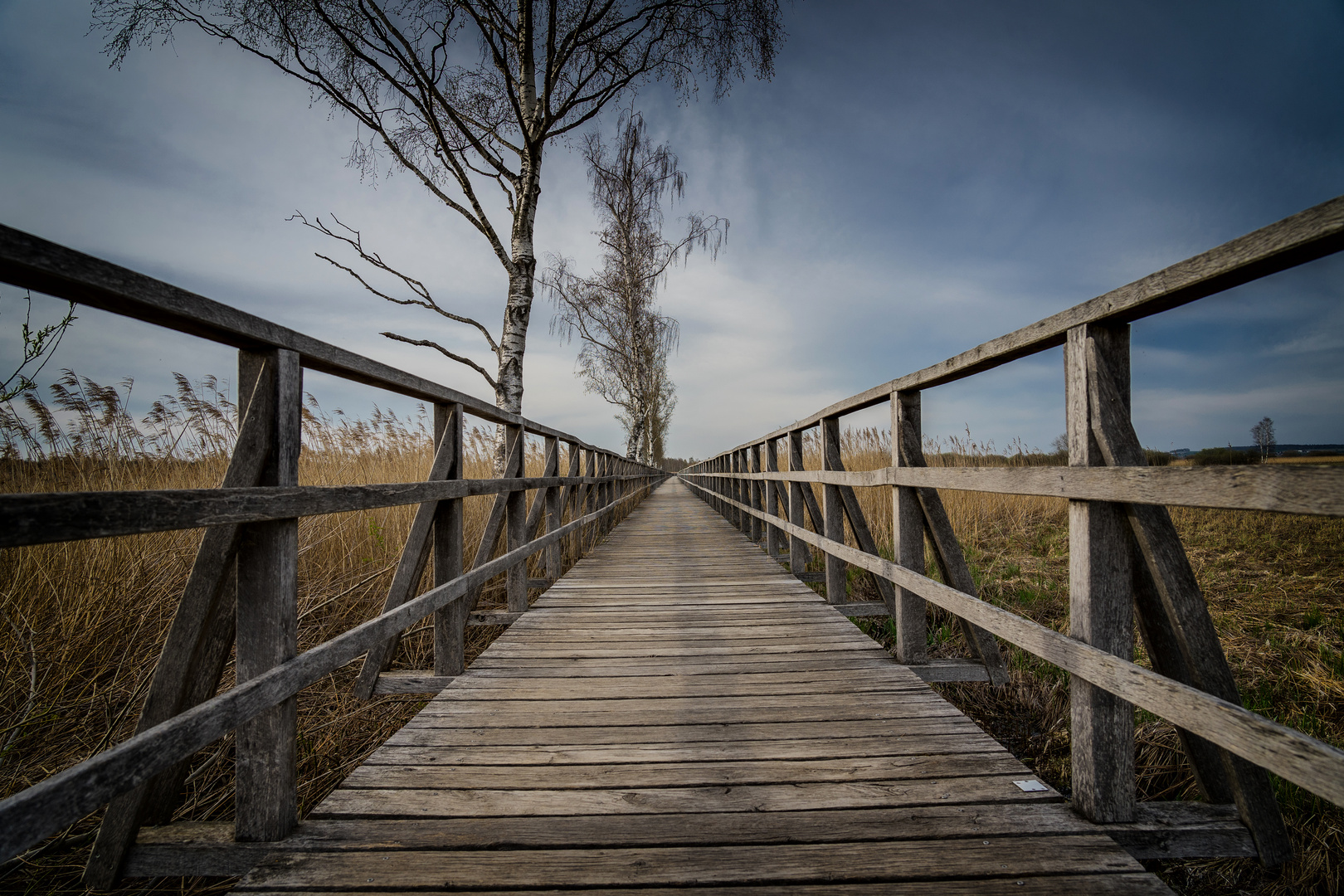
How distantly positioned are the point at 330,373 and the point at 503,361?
3965 mm

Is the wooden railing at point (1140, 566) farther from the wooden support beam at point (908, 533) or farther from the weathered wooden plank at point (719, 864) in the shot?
the wooden support beam at point (908, 533)

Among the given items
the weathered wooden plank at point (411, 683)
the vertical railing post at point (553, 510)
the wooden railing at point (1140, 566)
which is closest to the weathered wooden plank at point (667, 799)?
the wooden railing at point (1140, 566)

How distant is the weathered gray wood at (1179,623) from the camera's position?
1.24m

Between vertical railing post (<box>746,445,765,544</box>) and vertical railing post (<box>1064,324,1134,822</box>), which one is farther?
vertical railing post (<box>746,445,765,544</box>)

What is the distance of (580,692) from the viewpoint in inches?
84.1

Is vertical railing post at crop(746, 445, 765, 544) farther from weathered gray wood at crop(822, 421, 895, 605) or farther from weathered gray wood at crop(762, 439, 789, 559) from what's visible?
weathered gray wood at crop(822, 421, 895, 605)

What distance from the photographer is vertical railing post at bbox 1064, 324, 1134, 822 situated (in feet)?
4.30

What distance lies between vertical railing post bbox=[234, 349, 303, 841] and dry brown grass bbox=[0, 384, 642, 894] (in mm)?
423

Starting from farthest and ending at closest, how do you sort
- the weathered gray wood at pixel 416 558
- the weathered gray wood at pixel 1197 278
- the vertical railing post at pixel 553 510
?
1. the vertical railing post at pixel 553 510
2. the weathered gray wood at pixel 416 558
3. the weathered gray wood at pixel 1197 278

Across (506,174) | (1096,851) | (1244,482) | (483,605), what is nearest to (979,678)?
(1096,851)

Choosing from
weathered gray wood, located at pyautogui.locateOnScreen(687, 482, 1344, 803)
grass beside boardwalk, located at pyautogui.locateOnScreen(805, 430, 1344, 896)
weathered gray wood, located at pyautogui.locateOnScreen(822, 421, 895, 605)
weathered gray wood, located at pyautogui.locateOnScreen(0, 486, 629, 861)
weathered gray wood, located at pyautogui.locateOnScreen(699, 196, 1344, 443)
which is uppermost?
weathered gray wood, located at pyautogui.locateOnScreen(699, 196, 1344, 443)

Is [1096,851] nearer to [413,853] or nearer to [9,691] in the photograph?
[413,853]

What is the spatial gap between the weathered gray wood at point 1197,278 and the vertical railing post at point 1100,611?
0.28 feet

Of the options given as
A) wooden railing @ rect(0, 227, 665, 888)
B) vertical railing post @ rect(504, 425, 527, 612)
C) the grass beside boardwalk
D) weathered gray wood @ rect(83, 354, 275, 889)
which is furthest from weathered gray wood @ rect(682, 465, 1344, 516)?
vertical railing post @ rect(504, 425, 527, 612)
